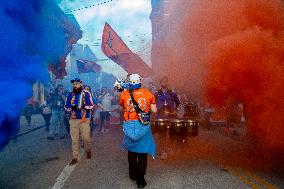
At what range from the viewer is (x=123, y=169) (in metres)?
7.00

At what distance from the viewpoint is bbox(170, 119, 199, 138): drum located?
7.63 m

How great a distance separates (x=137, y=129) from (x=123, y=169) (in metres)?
1.49

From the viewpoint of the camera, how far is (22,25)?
6.58 meters

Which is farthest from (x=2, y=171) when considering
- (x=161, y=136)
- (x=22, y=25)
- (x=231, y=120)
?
(x=231, y=120)

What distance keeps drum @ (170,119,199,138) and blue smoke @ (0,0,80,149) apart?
9.80 ft

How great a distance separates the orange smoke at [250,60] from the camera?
7289 millimetres

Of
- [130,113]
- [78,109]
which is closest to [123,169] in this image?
[130,113]

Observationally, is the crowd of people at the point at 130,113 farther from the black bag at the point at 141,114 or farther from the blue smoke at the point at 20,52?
the blue smoke at the point at 20,52

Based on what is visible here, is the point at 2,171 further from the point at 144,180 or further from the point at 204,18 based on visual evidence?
the point at 204,18

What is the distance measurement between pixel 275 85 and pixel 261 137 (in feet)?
4.16

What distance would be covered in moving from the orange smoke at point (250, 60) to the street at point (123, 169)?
100 cm

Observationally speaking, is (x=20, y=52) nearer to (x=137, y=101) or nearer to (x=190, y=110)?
(x=137, y=101)

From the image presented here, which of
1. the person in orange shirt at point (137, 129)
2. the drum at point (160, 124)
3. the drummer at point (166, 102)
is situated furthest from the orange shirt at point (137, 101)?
the drummer at point (166, 102)

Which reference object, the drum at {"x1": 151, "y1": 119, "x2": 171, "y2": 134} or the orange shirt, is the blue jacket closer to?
the drum at {"x1": 151, "y1": 119, "x2": 171, "y2": 134}
